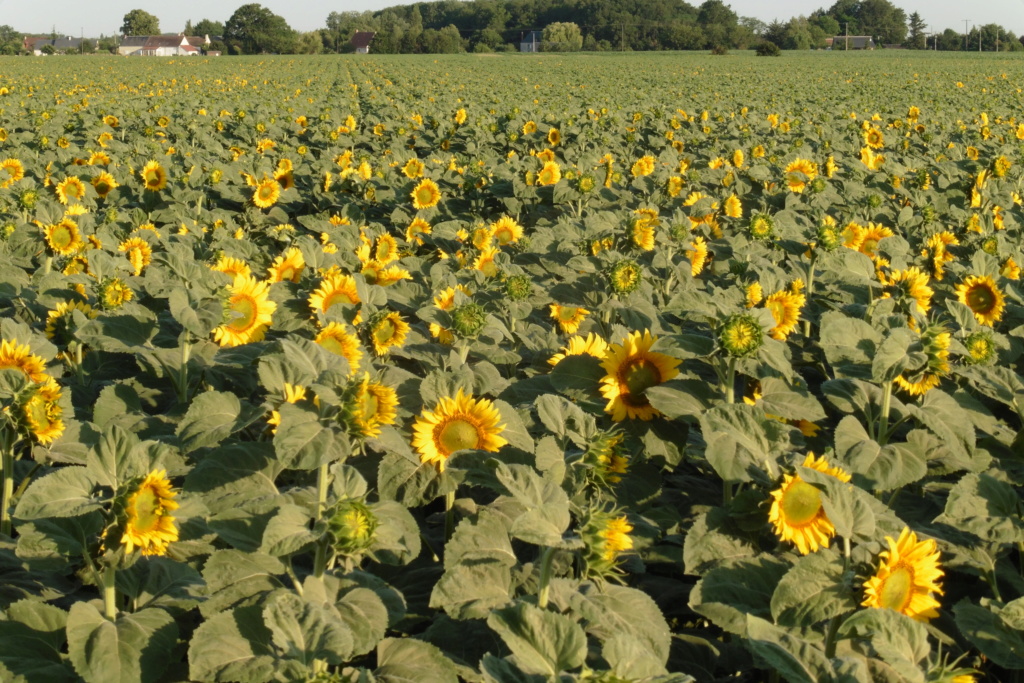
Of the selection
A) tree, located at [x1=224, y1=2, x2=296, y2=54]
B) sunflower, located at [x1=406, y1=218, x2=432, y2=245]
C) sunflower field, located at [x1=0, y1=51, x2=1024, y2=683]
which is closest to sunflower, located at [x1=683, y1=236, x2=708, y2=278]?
sunflower field, located at [x1=0, y1=51, x2=1024, y2=683]

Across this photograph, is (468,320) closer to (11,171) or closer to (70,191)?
(70,191)

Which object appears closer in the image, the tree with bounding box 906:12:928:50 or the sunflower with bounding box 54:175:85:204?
the sunflower with bounding box 54:175:85:204

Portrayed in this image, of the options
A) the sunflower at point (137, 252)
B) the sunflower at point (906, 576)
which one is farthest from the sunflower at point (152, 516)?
the sunflower at point (137, 252)

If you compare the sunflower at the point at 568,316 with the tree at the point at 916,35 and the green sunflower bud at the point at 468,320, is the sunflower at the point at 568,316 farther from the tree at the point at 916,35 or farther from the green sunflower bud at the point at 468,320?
the tree at the point at 916,35

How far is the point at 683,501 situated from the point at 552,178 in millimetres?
4281

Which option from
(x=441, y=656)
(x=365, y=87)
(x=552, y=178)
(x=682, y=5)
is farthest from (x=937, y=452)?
(x=682, y=5)

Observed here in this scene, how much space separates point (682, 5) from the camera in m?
92.9

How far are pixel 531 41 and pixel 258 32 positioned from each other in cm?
2850

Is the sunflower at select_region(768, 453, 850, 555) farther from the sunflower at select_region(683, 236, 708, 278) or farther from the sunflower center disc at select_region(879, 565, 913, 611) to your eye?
the sunflower at select_region(683, 236, 708, 278)

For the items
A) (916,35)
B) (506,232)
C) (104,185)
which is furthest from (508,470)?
(916,35)

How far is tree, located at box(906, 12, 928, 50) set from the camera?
9169cm

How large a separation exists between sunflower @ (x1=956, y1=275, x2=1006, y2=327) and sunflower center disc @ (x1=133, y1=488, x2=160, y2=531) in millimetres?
2940

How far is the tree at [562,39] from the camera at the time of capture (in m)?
Answer: 73.8

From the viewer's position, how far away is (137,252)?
3.88 metres
